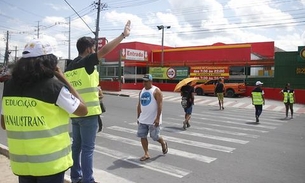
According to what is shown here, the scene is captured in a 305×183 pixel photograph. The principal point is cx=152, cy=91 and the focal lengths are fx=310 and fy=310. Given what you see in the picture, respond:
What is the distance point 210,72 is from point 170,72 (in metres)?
4.92

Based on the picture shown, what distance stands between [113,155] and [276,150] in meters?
3.98

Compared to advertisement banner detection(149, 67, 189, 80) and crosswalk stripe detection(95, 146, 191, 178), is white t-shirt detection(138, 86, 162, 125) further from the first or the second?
advertisement banner detection(149, 67, 189, 80)

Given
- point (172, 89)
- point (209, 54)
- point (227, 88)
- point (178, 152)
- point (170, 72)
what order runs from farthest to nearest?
1. point (209, 54)
2. point (170, 72)
3. point (172, 89)
4. point (227, 88)
5. point (178, 152)

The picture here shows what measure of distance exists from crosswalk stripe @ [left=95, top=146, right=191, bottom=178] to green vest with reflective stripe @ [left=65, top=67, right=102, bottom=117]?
2.19 metres

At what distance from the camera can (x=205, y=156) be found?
6848 millimetres

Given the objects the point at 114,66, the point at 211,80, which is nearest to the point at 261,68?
the point at 211,80

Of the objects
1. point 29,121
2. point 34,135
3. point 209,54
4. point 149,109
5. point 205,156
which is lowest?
point 205,156

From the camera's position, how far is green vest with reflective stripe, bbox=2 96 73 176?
233 centimetres

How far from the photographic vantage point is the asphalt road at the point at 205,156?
541cm

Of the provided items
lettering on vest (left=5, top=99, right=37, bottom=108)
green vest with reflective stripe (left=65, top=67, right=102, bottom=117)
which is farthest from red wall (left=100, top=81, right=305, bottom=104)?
lettering on vest (left=5, top=99, right=37, bottom=108)

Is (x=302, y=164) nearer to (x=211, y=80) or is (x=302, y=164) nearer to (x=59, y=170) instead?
(x=59, y=170)

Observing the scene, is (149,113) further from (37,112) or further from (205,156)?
(37,112)

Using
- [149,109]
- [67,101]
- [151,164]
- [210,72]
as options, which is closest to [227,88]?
[210,72]

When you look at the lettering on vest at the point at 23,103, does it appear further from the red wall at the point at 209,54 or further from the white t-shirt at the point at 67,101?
the red wall at the point at 209,54
